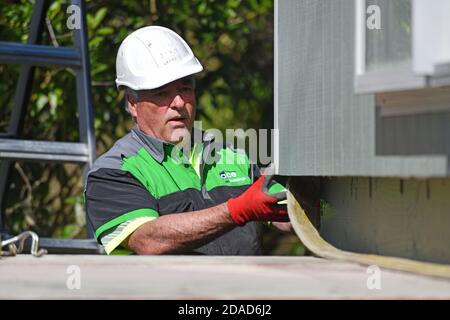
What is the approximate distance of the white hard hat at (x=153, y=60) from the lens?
205 inches

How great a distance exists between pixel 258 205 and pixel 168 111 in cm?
93

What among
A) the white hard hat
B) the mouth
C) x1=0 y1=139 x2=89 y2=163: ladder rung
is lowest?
x1=0 y1=139 x2=89 y2=163: ladder rung

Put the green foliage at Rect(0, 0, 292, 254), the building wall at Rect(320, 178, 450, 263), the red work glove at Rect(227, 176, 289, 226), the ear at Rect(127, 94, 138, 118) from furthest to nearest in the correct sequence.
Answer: the green foliage at Rect(0, 0, 292, 254) < the ear at Rect(127, 94, 138, 118) < the red work glove at Rect(227, 176, 289, 226) < the building wall at Rect(320, 178, 450, 263)

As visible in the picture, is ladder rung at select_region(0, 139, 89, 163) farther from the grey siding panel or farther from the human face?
the grey siding panel

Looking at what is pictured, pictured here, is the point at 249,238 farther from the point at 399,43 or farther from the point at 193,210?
the point at 399,43

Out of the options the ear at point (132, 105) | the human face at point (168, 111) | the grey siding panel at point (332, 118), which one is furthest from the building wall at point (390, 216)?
the ear at point (132, 105)

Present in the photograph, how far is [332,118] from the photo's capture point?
4.09 metres

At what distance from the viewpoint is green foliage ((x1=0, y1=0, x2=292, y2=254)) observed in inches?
315

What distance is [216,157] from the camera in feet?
17.7

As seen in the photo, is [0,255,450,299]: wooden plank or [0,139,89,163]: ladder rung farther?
[0,139,89,163]: ladder rung

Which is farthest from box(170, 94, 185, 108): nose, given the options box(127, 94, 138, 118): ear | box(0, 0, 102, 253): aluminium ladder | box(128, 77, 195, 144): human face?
box(0, 0, 102, 253): aluminium ladder

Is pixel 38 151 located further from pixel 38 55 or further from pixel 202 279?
pixel 202 279
